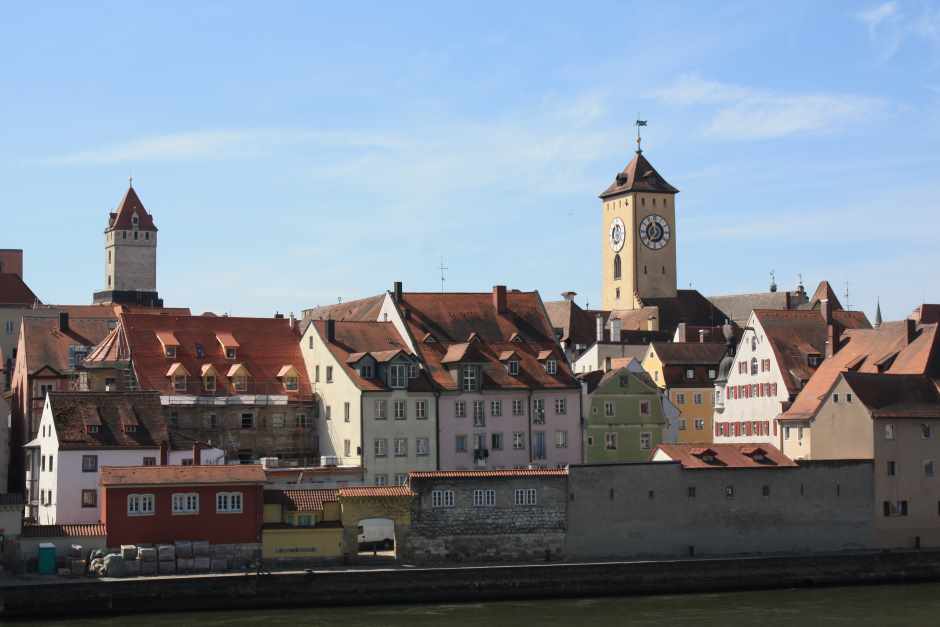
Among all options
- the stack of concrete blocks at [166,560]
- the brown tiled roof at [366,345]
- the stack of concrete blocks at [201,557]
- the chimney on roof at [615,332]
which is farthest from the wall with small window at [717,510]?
the chimney on roof at [615,332]

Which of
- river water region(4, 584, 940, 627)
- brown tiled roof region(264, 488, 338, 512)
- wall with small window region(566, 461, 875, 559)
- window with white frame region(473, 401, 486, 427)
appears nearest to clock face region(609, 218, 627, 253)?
window with white frame region(473, 401, 486, 427)

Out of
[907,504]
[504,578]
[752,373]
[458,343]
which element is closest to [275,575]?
[504,578]

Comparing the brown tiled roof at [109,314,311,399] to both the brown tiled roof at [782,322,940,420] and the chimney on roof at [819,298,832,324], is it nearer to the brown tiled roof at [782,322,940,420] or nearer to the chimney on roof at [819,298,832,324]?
the brown tiled roof at [782,322,940,420]

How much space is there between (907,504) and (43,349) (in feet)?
147

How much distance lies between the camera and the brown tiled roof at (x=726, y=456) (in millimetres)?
75438

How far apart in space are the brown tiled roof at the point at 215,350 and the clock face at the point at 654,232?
284 feet

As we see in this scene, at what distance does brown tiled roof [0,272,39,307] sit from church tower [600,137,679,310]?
Result: 202 ft

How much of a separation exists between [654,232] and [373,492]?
106m

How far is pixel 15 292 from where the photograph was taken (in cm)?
13262

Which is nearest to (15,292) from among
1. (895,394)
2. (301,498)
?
(301,498)

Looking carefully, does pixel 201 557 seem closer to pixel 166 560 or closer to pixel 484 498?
pixel 166 560

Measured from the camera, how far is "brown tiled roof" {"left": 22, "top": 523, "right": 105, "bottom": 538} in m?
66.1

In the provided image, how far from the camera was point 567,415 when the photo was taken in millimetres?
85688

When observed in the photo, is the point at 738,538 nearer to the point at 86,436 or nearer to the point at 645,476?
the point at 645,476
